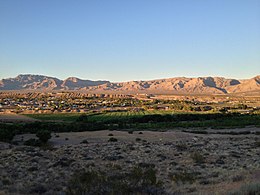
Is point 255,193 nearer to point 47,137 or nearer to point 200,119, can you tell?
point 47,137

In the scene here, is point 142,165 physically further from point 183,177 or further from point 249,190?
point 249,190

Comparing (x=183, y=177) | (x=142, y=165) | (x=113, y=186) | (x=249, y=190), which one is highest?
(x=249, y=190)

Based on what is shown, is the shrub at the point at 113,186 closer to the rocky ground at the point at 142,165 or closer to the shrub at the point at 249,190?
the rocky ground at the point at 142,165

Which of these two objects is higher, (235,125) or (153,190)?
(153,190)

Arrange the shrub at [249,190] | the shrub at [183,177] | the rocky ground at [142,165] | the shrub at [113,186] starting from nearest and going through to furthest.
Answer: the shrub at [249,190]
the shrub at [113,186]
the rocky ground at [142,165]
the shrub at [183,177]

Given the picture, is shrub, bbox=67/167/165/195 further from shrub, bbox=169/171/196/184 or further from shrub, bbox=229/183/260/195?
shrub, bbox=229/183/260/195

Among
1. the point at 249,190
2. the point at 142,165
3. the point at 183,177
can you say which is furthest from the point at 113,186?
the point at 142,165

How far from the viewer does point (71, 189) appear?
12.2 meters

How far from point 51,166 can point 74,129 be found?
4425 cm

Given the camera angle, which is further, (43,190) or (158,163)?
(158,163)

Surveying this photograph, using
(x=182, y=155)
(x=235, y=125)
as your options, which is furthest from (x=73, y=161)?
(x=235, y=125)

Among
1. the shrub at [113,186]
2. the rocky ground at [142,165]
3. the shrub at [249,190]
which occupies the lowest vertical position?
the rocky ground at [142,165]

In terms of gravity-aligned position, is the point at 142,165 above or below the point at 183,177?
below

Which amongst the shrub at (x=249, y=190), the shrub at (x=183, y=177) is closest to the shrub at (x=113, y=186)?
the shrub at (x=183, y=177)
